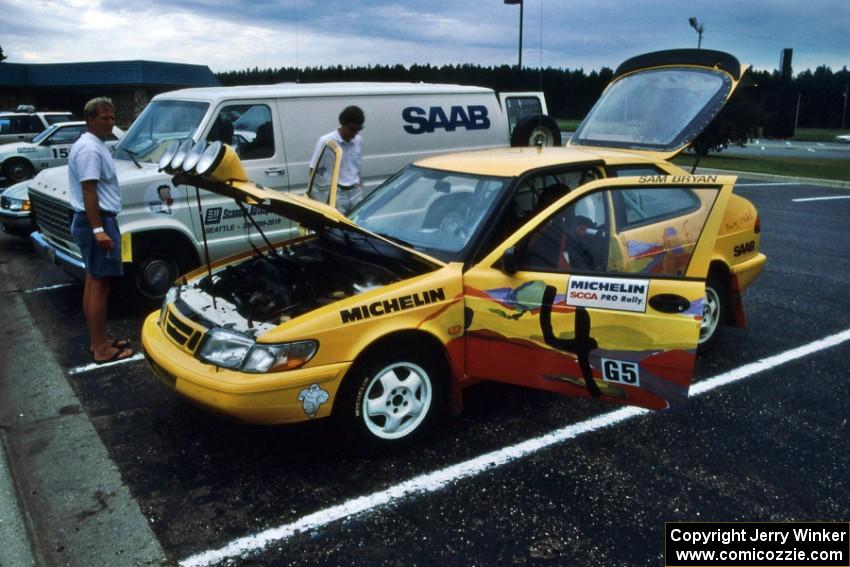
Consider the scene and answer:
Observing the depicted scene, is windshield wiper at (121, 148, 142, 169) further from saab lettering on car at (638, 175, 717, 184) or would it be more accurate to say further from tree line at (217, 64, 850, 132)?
tree line at (217, 64, 850, 132)

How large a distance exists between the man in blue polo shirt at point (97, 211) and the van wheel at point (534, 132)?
15.7 feet

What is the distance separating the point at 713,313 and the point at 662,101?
2.08m

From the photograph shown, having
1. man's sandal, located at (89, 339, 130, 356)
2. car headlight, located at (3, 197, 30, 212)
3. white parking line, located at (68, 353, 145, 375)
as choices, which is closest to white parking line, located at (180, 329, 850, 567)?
white parking line, located at (68, 353, 145, 375)

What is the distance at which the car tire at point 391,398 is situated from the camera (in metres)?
3.61

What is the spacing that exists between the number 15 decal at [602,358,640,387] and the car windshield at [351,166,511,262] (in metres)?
0.99

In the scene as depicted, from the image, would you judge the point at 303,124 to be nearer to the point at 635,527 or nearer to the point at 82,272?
the point at 82,272

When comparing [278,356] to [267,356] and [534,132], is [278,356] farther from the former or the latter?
[534,132]

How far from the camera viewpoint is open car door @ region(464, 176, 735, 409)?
3.55m

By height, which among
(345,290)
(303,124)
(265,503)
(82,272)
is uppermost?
(303,124)

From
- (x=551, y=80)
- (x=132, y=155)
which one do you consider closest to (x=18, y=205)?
(x=132, y=155)

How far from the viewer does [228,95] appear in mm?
6770

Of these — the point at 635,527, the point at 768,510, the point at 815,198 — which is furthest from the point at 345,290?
the point at 815,198

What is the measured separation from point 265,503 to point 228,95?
15.0 feet

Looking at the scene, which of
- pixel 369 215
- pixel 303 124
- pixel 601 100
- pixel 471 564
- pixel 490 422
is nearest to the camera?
pixel 471 564
